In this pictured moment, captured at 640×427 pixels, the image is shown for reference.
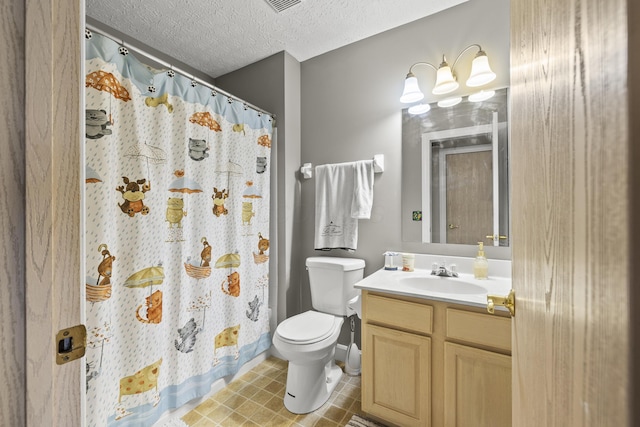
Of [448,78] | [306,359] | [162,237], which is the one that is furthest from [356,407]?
[448,78]

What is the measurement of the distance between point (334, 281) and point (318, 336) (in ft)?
1.44

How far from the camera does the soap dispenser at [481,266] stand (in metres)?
1.51

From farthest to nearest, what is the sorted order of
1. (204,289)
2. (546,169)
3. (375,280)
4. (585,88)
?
(204,289) < (375,280) < (546,169) < (585,88)

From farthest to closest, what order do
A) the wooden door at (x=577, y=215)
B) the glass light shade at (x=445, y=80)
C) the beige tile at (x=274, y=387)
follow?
the beige tile at (x=274, y=387)
the glass light shade at (x=445, y=80)
the wooden door at (x=577, y=215)

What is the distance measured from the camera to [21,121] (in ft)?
1.51

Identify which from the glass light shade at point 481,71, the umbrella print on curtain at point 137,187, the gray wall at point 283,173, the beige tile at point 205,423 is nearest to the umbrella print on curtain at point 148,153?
the umbrella print on curtain at point 137,187

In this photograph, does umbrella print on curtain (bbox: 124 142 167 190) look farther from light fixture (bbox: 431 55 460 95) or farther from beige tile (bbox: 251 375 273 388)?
light fixture (bbox: 431 55 460 95)

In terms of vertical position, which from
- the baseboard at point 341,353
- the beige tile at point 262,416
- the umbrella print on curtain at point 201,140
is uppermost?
the umbrella print on curtain at point 201,140

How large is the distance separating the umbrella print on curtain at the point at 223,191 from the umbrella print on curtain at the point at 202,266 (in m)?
0.21

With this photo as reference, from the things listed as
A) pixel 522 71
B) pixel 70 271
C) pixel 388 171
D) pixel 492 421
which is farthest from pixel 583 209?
pixel 388 171

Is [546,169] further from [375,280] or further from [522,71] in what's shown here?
[375,280]

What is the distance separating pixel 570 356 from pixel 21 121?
85 centimetres

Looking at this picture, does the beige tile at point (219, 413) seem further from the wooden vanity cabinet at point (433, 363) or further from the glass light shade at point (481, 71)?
the glass light shade at point (481, 71)

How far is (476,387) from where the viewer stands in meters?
1.17
